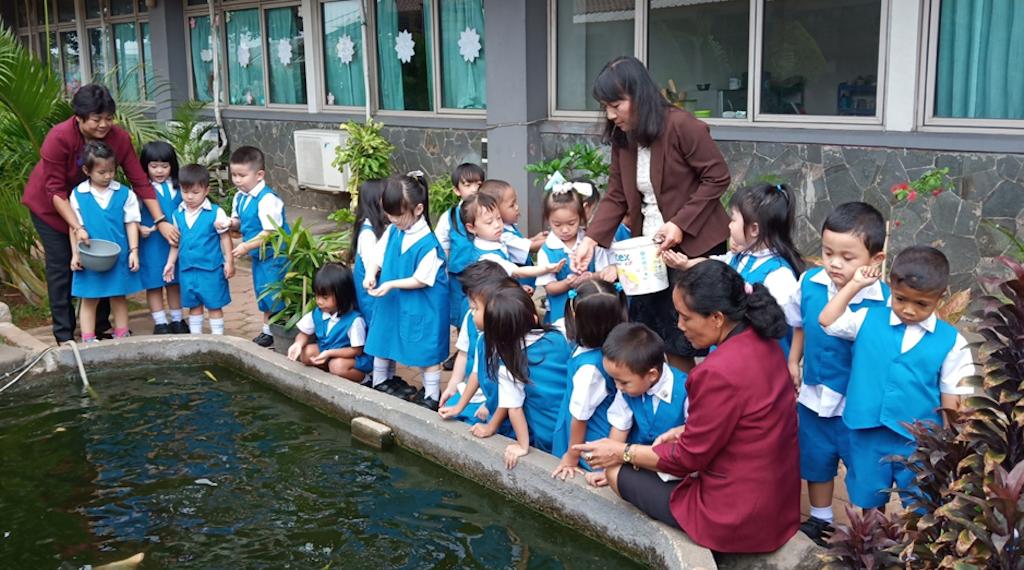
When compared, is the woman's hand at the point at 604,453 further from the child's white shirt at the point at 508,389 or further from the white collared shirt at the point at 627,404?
the child's white shirt at the point at 508,389

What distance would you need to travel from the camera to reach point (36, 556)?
3.76 m

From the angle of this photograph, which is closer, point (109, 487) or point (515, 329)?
point (515, 329)

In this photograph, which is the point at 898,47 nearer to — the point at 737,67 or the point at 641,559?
the point at 737,67

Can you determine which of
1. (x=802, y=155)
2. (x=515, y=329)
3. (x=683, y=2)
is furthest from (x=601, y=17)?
(x=515, y=329)

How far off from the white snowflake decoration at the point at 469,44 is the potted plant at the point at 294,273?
14.2 feet

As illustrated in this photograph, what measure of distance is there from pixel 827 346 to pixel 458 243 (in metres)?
2.30

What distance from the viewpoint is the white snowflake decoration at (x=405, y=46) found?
10531mm

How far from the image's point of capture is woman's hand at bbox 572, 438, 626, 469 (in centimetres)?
345

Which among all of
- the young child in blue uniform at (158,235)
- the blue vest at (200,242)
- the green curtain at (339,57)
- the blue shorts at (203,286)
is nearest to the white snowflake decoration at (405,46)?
the green curtain at (339,57)

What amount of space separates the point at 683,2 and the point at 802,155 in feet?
5.81

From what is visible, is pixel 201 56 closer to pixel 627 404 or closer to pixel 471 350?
pixel 471 350

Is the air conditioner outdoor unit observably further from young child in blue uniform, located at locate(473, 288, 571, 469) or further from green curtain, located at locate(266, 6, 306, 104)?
young child in blue uniform, located at locate(473, 288, 571, 469)

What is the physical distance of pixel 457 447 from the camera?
14.0 feet

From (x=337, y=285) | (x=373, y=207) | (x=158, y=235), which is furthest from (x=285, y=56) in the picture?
(x=337, y=285)
